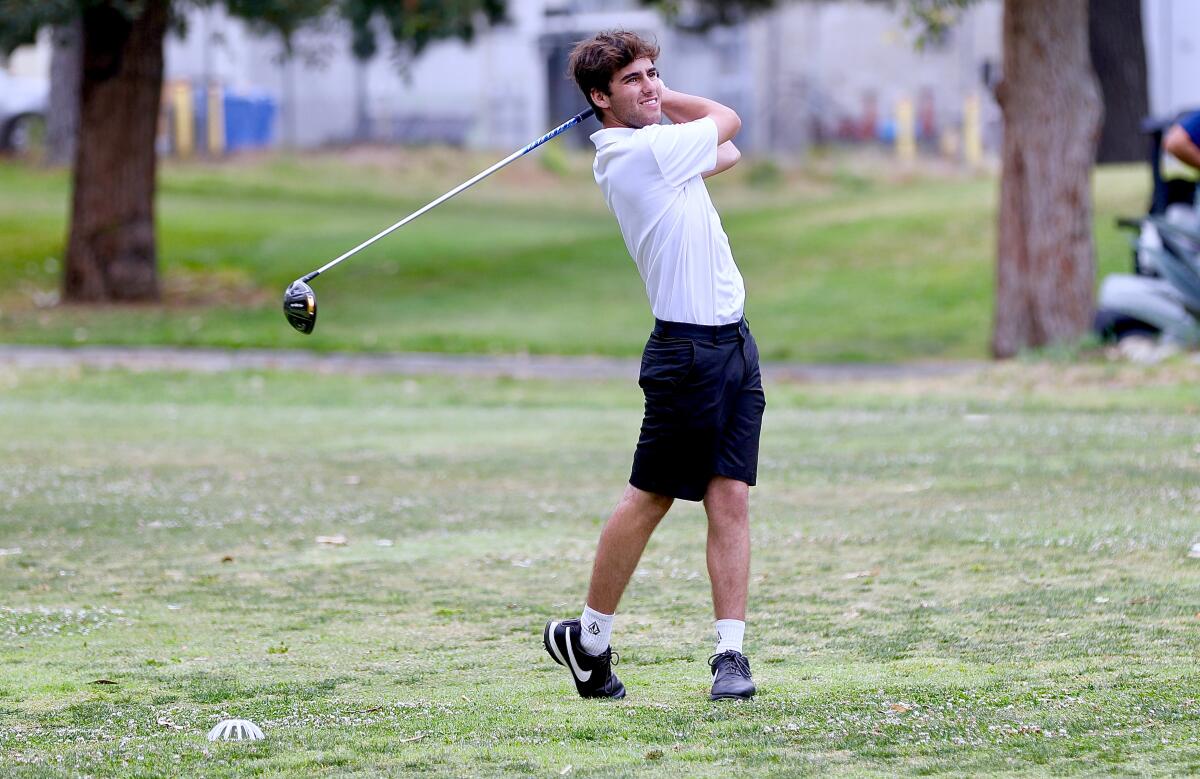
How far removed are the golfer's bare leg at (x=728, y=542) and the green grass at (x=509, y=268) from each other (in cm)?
1404

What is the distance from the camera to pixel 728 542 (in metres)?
5.22

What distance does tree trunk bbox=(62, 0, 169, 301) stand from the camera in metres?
21.6

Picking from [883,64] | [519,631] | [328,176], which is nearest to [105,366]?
[519,631]

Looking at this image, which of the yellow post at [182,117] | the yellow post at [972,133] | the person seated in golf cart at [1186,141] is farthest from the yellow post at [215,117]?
the person seated in golf cart at [1186,141]

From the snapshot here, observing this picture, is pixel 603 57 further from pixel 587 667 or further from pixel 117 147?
pixel 117 147

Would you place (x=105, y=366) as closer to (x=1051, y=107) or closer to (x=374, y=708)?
(x=1051, y=107)

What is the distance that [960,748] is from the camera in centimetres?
435

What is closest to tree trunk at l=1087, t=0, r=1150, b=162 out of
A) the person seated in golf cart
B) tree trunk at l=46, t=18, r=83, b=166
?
the person seated in golf cart

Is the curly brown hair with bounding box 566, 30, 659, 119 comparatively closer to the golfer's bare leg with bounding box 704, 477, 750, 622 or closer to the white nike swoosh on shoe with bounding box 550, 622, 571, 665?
the golfer's bare leg with bounding box 704, 477, 750, 622

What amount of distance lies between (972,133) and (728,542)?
131ft

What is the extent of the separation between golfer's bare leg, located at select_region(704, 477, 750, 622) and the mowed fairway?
27cm

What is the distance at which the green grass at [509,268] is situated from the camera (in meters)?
20.8

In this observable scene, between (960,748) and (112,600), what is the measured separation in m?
3.71

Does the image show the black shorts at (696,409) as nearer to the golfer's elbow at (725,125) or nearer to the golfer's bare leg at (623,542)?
the golfer's bare leg at (623,542)
